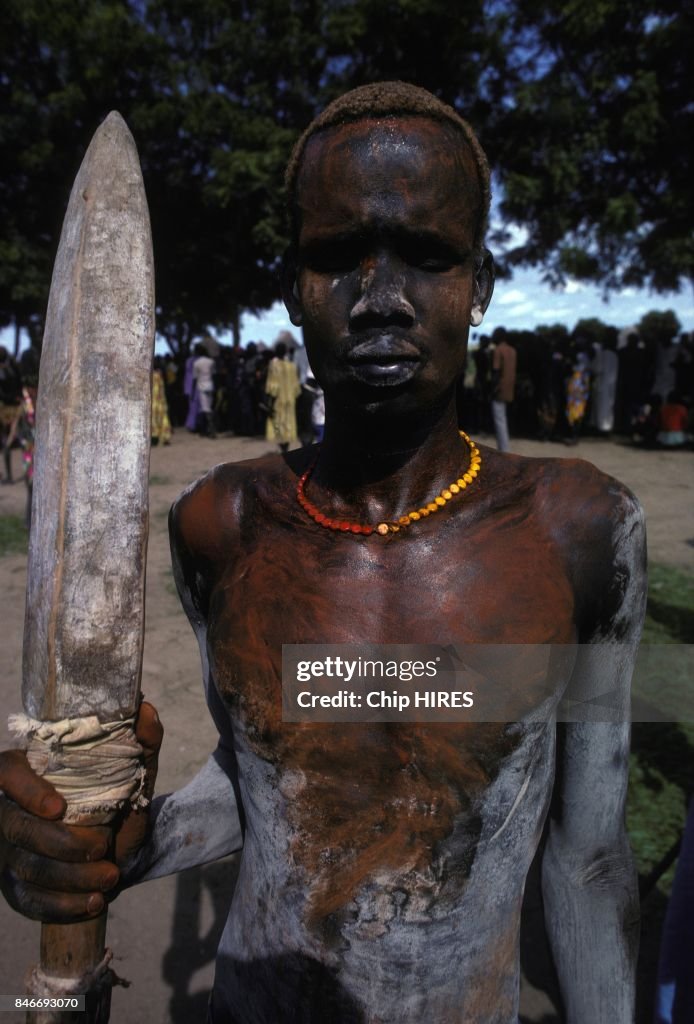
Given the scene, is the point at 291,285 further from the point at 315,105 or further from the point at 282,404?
the point at 315,105

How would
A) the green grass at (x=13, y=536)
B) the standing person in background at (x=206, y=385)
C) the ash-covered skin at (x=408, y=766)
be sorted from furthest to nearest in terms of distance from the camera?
1. the standing person in background at (x=206, y=385)
2. the green grass at (x=13, y=536)
3. the ash-covered skin at (x=408, y=766)

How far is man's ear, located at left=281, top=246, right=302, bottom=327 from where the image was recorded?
1.57 metres

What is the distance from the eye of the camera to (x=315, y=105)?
1645cm

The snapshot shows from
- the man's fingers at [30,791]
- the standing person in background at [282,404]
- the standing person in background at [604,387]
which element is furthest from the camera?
the standing person in background at [604,387]

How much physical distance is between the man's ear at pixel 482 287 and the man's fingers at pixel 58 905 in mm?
1269

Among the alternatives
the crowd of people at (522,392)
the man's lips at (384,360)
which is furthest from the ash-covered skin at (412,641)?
the crowd of people at (522,392)

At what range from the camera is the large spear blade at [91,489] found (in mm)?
1078

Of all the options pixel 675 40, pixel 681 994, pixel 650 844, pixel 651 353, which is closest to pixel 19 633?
pixel 650 844

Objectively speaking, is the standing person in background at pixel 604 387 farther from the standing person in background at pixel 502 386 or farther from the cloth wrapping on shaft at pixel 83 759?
the cloth wrapping on shaft at pixel 83 759

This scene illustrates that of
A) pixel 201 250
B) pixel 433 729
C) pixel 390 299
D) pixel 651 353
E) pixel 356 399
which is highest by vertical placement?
pixel 201 250

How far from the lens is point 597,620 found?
140 cm

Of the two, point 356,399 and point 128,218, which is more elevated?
point 128,218

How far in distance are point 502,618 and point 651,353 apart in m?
16.5

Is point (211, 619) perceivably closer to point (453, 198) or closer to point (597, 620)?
point (597, 620)
